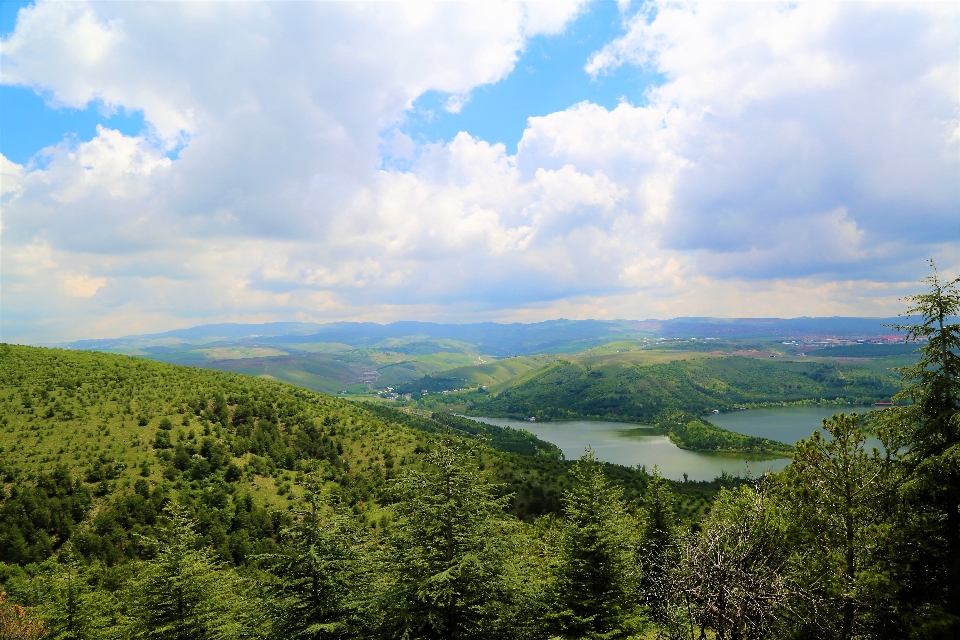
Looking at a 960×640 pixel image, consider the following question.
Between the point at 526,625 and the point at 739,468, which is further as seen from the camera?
the point at 739,468

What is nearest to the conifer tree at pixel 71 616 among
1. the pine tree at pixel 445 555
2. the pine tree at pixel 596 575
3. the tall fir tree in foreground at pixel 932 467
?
the pine tree at pixel 445 555

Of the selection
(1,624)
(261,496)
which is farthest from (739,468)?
(1,624)

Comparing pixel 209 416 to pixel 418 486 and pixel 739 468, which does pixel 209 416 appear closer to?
pixel 418 486

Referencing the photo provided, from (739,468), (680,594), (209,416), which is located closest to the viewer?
(680,594)

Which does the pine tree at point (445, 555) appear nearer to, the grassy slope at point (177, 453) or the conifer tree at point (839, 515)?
the conifer tree at point (839, 515)

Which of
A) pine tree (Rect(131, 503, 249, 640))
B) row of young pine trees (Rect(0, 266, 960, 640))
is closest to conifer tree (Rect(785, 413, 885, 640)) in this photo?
row of young pine trees (Rect(0, 266, 960, 640))
